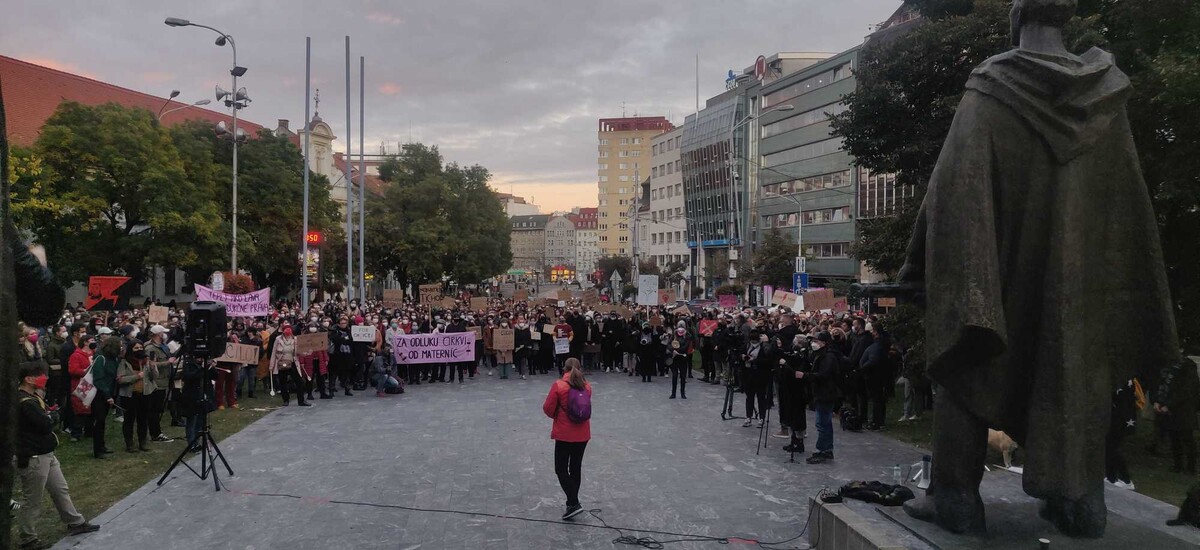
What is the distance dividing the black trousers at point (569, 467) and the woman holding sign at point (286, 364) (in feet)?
34.2

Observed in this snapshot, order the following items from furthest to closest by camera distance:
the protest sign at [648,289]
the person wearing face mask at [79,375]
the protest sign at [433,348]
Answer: the protest sign at [648,289], the protest sign at [433,348], the person wearing face mask at [79,375]

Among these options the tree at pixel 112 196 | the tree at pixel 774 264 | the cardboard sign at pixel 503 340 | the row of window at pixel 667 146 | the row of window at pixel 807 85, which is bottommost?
the cardboard sign at pixel 503 340

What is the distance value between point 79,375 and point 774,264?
42.9 m

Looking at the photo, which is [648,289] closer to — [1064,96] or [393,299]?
[393,299]

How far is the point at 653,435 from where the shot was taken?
13.8 metres

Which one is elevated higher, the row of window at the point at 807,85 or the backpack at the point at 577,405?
the row of window at the point at 807,85

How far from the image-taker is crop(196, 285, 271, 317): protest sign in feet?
73.0

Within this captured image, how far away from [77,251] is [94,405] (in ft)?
105

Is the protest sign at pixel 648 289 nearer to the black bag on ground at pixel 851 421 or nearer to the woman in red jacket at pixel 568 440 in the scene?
the black bag on ground at pixel 851 421

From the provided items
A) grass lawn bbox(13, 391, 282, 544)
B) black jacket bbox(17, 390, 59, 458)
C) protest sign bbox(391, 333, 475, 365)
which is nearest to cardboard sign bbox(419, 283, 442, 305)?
protest sign bbox(391, 333, 475, 365)

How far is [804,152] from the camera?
7106cm

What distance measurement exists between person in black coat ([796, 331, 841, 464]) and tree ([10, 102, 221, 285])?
35675 mm

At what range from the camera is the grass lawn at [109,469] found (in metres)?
8.86

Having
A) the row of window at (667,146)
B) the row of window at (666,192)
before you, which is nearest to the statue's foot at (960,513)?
the row of window at (666,192)
